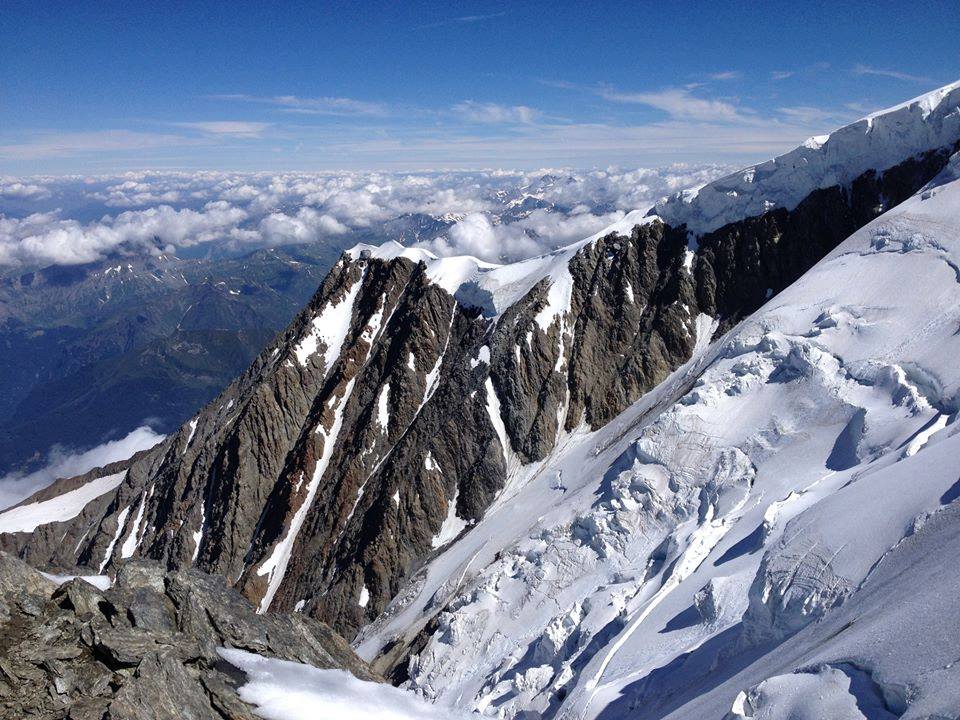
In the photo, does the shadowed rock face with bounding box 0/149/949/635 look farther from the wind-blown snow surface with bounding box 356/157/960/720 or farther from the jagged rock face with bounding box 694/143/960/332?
the wind-blown snow surface with bounding box 356/157/960/720

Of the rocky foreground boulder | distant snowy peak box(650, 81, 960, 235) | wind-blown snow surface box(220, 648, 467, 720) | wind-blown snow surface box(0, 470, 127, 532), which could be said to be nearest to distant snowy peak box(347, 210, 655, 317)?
distant snowy peak box(650, 81, 960, 235)

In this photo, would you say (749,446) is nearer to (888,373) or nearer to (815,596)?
(888,373)

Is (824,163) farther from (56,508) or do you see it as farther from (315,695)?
(56,508)

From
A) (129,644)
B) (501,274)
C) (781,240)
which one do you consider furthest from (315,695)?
(501,274)

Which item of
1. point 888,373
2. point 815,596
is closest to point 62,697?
point 815,596

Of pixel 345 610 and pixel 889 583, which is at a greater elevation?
pixel 889 583
